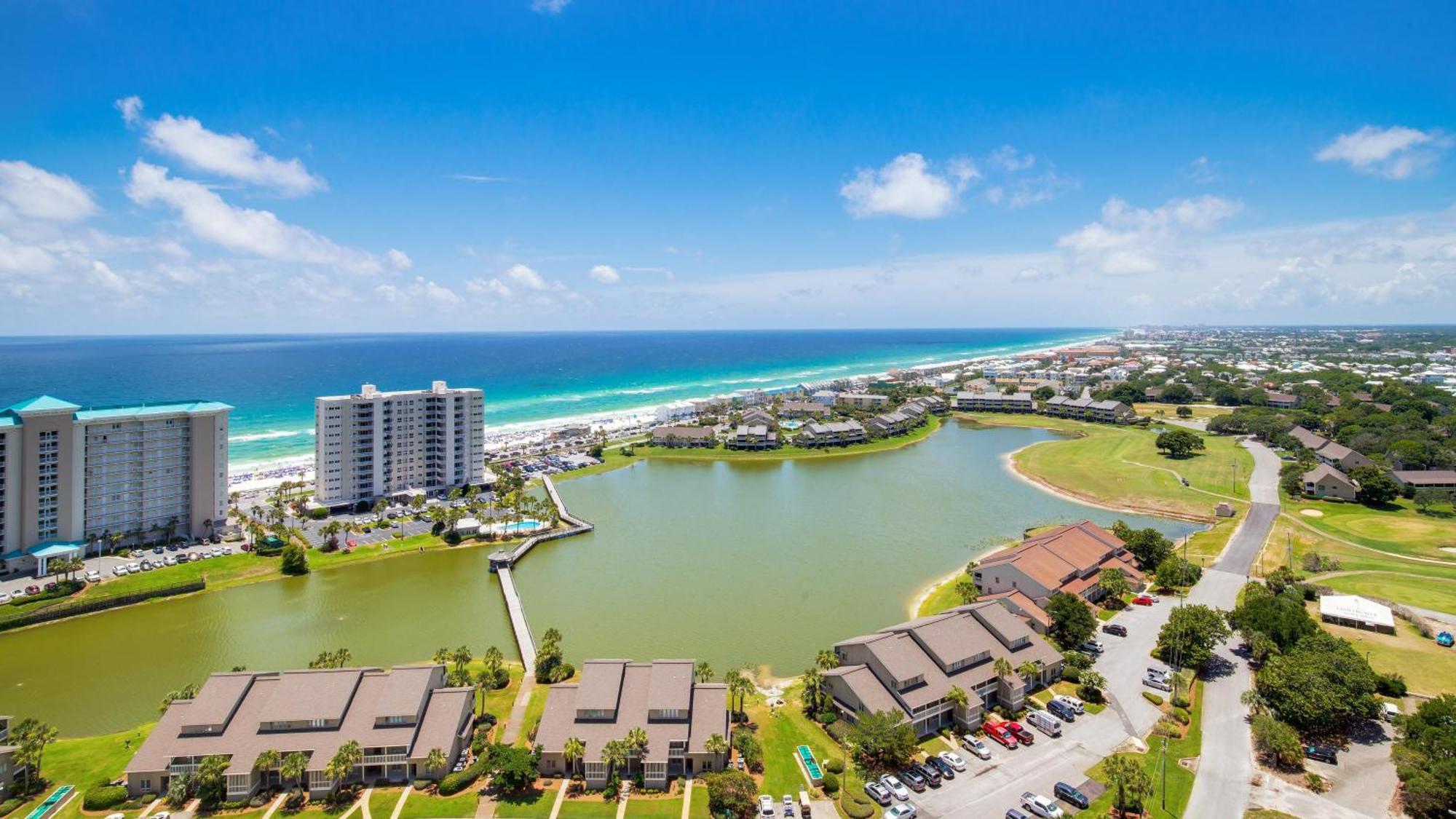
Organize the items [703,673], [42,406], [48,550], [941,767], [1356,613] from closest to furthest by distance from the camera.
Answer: [941,767], [703,673], [1356,613], [48,550], [42,406]

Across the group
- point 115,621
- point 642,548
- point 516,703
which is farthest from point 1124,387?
point 115,621

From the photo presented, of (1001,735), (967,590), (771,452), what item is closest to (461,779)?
(1001,735)

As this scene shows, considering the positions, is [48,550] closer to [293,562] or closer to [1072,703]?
[293,562]

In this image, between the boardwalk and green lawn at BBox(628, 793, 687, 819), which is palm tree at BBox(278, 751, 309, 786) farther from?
green lawn at BBox(628, 793, 687, 819)

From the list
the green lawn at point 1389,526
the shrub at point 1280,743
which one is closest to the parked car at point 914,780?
the shrub at point 1280,743

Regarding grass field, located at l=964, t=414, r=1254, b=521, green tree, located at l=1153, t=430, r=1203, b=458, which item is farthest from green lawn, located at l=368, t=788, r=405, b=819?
green tree, located at l=1153, t=430, r=1203, b=458
